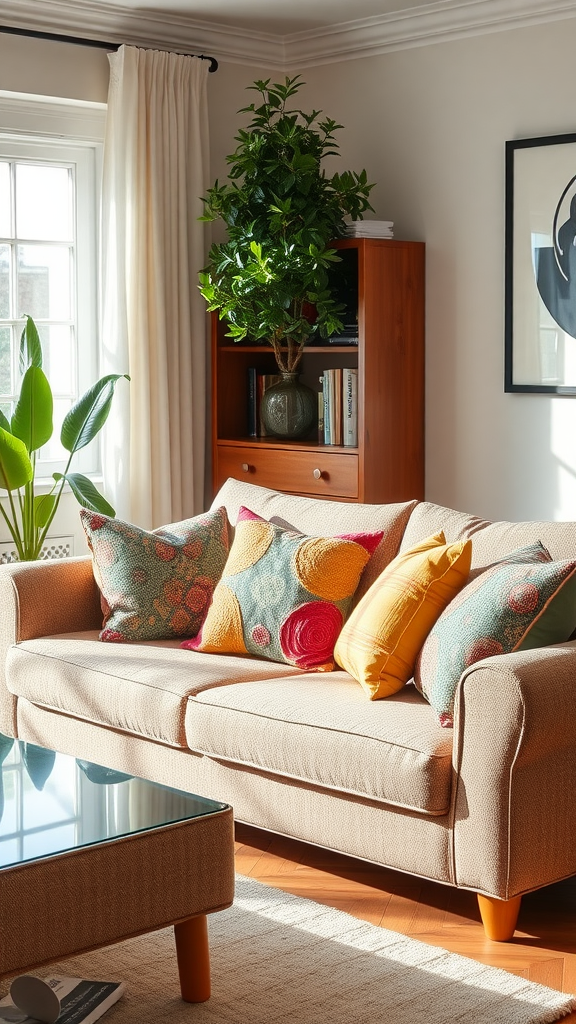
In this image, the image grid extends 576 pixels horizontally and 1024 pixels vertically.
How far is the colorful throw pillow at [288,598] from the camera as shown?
135 inches

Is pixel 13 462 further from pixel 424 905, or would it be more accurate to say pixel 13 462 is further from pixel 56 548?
pixel 424 905

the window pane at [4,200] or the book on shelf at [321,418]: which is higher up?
the window pane at [4,200]

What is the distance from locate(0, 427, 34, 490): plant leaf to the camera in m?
4.46

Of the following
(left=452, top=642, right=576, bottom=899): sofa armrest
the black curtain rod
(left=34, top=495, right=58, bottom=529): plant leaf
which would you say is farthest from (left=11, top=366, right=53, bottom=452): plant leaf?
(left=452, top=642, right=576, bottom=899): sofa armrest

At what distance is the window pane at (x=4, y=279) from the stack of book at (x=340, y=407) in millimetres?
1268

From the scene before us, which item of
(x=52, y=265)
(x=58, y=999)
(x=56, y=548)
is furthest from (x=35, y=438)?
(x=58, y=999)

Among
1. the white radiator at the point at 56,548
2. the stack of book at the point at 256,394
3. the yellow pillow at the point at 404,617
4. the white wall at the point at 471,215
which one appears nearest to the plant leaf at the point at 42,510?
the white radiator at the point at 56,548

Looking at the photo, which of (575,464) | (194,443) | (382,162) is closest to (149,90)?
(382,162)

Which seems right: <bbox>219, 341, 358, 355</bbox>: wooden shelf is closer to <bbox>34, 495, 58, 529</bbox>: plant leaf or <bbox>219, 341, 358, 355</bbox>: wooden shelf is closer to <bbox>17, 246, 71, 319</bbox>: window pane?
<bbox>17, 246, 71, 319</bbox>: window pane

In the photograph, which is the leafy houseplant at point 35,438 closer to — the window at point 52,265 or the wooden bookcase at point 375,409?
the window at point 52,265

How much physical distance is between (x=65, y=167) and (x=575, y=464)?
7.65ft

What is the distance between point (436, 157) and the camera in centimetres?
499

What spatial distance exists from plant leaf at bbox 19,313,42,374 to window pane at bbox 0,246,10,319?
1.17ft

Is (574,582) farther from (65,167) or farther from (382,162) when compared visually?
(65,167)
